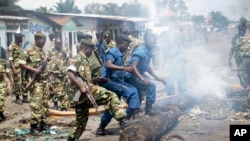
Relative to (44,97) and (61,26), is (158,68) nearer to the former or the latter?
(61,26)

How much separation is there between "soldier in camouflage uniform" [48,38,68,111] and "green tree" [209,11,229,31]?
185 feet

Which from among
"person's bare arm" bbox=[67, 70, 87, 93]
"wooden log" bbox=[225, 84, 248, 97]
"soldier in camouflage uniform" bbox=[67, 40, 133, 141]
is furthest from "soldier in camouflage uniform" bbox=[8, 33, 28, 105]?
"wooden log" bbox=[225, 84, 248, 97]

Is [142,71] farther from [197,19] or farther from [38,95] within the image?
[197,19]

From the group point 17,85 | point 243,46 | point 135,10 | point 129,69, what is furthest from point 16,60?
point 135,10

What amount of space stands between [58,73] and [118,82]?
2.90 m

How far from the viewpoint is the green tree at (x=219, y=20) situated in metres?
62.8

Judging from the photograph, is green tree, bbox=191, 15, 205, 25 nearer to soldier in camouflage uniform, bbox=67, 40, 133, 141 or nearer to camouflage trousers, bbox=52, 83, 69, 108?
camouflage trousers, bbox=52, 83, 69, 108

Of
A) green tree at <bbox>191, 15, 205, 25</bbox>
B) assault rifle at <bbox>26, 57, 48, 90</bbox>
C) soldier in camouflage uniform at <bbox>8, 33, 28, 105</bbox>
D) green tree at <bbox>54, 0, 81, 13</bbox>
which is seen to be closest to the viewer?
assault rifle at <bbox>26, 57, 48, 90</bbox>

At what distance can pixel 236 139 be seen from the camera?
526 cm

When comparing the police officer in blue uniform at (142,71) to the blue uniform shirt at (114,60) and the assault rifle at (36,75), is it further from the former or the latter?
the assault rifle at (36,75)

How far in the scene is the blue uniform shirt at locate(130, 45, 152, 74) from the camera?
677cm

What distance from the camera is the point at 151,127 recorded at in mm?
5875

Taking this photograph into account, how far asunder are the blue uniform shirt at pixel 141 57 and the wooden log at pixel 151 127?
98 centimetres

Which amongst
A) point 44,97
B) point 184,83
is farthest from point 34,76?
point 184,83
